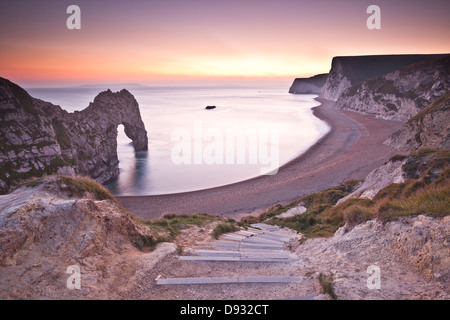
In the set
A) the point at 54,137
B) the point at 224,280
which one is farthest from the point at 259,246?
the point at 54,137

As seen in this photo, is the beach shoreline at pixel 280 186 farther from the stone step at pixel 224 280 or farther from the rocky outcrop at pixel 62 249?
the stone step at pixel 224 280

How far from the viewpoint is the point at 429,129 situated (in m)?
32.4

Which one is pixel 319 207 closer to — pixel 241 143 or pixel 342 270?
pixel 342 270

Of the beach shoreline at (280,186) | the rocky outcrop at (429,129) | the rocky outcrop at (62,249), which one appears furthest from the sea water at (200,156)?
the rocky outcrop at (62,249)

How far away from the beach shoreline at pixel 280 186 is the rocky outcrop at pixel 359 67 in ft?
313

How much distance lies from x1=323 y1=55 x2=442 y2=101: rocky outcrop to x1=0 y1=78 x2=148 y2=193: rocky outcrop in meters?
115

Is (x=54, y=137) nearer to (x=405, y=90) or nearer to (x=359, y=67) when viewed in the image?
(x=405, y=90)

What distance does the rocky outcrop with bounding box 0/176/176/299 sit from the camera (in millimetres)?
4730

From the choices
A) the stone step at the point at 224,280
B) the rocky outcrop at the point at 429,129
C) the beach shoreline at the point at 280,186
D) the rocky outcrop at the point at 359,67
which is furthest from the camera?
the rocky outcrop at the point at 359,67

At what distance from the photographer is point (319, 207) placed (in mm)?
15938

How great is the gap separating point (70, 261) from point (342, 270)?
5.45m

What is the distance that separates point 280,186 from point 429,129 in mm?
19769

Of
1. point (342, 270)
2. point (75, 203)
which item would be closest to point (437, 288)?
point (342, 270)

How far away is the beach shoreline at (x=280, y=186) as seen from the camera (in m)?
23.4
